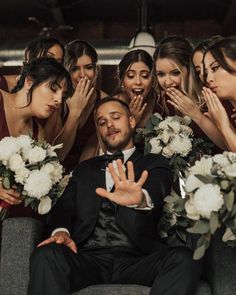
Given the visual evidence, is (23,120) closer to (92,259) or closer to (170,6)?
(92,259)

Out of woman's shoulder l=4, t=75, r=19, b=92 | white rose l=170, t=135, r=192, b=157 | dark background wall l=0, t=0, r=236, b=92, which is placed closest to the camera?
white rose l=170, t=135, r=192, b=157

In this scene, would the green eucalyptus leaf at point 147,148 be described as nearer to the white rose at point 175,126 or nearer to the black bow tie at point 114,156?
the white rose at point 175,126

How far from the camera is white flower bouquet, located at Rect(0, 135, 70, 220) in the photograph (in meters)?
2.79

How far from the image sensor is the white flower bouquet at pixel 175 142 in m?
3.30

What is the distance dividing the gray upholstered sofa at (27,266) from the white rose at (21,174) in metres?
0.20

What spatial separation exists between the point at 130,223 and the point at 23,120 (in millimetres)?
888

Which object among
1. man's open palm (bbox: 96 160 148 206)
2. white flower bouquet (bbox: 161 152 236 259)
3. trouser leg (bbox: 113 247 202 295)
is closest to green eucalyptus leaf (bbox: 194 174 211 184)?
white flower bouquet (bbox: 161 152 236 259)

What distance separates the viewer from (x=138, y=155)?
317 centimetres

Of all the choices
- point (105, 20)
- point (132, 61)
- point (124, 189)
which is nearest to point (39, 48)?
point (132, 61)

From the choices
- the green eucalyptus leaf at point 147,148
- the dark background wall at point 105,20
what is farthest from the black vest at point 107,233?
the dark background wall at point 105,20

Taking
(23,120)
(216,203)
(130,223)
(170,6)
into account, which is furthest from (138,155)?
(170,6)

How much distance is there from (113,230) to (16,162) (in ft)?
1.78

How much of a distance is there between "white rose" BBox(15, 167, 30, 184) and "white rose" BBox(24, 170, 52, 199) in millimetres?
21

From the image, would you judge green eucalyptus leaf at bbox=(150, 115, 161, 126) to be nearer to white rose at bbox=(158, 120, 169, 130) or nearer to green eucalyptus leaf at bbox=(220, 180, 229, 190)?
white rose at bbox=(158, 120, 169, 130)
